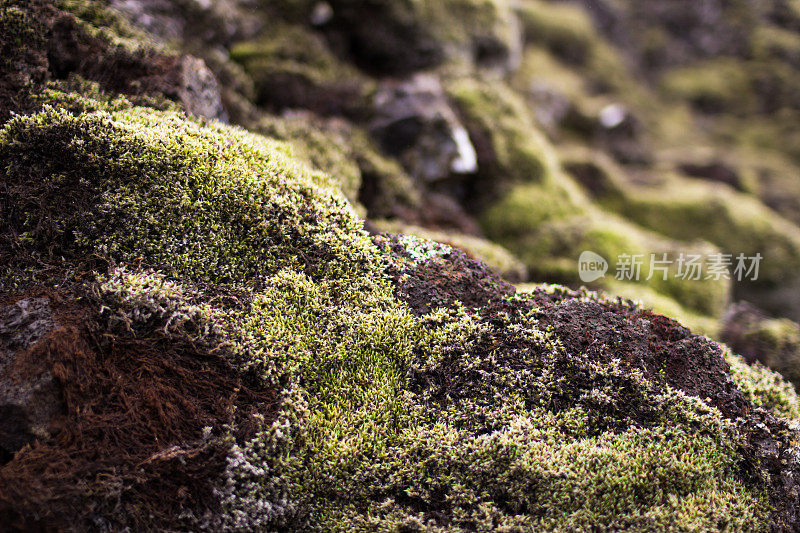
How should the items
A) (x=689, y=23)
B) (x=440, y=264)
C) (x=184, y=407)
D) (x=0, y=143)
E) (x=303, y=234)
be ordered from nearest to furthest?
(x=184, y=407), (x=0, y=143), (x=303, y=234), (x=440, y=264), (x=689, y=23)

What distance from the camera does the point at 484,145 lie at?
30.4 feet

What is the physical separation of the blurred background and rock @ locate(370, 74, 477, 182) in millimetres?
24

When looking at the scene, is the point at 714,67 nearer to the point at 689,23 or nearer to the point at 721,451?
the point at 689,23

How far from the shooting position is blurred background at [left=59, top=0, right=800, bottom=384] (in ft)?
21.7

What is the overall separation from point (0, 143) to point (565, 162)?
1075 centimetres

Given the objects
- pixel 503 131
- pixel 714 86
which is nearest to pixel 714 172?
pixel 714 86

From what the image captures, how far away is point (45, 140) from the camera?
4.29 m

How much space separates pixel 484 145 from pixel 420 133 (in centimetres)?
192

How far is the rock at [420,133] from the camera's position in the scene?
309 inches

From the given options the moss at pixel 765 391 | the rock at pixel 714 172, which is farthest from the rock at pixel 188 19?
the rock at pixel 714 172

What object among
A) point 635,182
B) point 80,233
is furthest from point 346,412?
point 635,182

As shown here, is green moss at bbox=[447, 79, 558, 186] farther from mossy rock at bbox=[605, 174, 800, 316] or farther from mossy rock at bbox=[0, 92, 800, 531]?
mossy rock at bbox=[0, 92, 800, 531]

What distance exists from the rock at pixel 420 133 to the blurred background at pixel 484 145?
2 centimetres

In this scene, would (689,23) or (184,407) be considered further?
(689,23)
